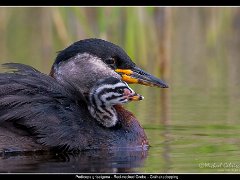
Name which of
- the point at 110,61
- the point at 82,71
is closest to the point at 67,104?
the point at 82,71

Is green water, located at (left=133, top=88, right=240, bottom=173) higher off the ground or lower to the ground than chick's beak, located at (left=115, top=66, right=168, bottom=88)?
lower

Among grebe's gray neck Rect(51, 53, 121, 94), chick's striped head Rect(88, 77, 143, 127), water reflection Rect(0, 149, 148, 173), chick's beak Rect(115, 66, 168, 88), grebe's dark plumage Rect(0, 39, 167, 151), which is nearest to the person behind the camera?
water reflection Rect(0, 149, 148, 173)

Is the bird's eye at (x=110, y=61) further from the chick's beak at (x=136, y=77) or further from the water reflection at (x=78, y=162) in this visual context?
the water reflection at (x=78, y=162)

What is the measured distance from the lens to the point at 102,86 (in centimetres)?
884

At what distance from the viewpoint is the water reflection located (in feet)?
24.4

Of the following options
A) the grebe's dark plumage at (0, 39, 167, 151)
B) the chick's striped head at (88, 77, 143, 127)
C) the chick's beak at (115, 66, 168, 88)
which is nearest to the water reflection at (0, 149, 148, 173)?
the grebe's dark plumage at (0, 39, 167, 151)

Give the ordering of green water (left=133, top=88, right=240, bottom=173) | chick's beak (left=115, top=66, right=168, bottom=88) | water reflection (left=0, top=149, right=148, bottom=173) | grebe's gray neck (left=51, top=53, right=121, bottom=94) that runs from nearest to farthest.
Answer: water reflection (left=0, top=149, right=148, bottom=173)
green water (left=133, top=88, right=240, bottom=173)
grebe's gray neck (left=51, top=53, right=121, bottom=94)
chick's beak (left=115, top=66, right=168, bottom=88)

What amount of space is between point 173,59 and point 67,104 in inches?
428

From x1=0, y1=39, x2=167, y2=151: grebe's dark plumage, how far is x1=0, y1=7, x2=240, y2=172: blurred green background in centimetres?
57

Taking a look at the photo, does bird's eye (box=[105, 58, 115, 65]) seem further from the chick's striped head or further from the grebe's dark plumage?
the chick's striped head

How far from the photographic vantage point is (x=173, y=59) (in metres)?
19.3

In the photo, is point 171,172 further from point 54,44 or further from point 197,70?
point 54,44

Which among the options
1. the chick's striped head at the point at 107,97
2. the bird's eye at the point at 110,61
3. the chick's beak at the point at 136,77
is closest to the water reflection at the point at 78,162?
the chick's striped head at the point at 107,97

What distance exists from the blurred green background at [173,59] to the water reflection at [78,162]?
0.75ft
